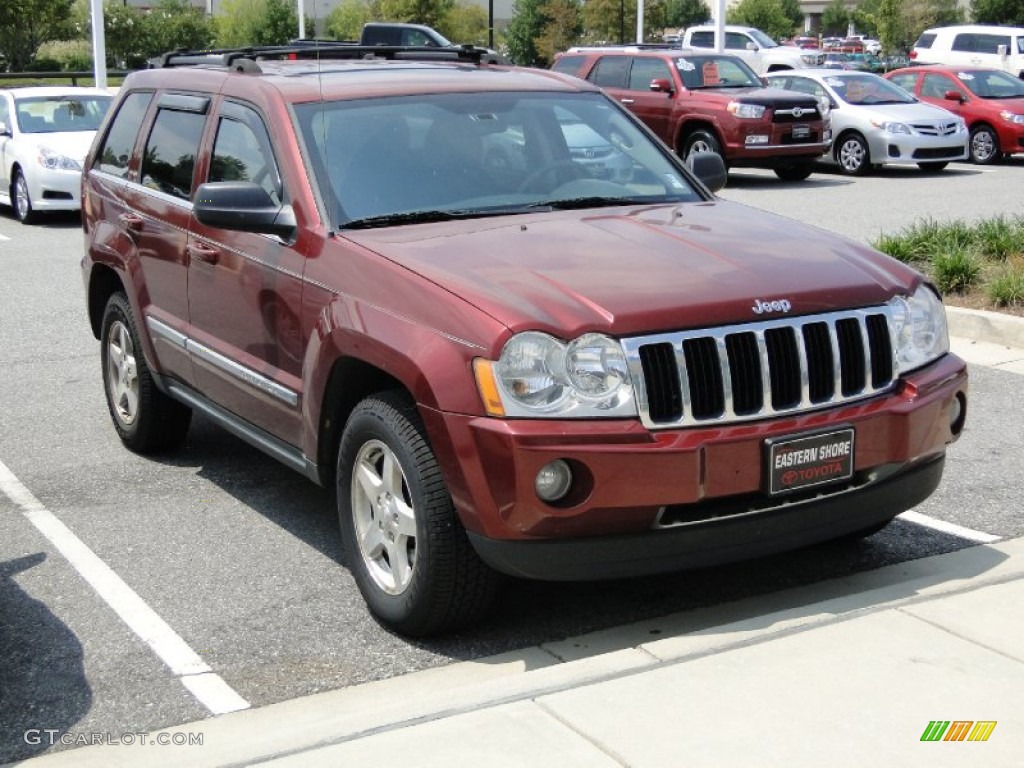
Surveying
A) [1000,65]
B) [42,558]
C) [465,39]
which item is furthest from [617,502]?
[465,39]

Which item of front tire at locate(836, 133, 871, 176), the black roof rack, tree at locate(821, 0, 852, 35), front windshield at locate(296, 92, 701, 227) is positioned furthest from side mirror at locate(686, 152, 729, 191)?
tree at locate(821, 0, 852, 35)

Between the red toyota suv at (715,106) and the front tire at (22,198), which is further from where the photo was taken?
the red toyota suv at (715,106)

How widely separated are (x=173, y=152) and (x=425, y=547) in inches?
117

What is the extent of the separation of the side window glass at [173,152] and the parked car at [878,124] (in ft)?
54.4

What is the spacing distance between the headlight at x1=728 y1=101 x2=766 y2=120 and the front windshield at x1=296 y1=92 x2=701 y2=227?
1460 cm

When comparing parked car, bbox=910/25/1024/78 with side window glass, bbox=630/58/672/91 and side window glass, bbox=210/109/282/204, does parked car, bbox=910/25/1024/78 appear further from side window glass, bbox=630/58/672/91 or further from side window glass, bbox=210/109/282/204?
side window glass, bbox=210/109/282/204

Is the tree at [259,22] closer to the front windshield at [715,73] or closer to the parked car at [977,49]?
the parked car at [977,49]

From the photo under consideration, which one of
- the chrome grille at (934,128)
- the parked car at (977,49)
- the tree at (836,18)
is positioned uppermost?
the tree at (836,18)

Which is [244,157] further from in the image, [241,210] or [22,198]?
[22,198]

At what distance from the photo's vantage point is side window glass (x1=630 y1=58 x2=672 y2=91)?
2177 centimetres

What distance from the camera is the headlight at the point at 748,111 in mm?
20594

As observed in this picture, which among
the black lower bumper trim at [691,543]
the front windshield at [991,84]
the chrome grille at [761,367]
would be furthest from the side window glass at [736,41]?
the black lower bumper trim at [691,543]

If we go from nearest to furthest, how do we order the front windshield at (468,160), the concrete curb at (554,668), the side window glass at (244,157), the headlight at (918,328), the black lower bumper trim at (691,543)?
the concrete curb at (554,668), the black lower bumper trim at (691,543), the headlight at (918,328), the front windshield at (468,160), the side window glass at (244,157)

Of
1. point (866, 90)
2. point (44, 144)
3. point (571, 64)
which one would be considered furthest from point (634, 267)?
point (866, 90)
